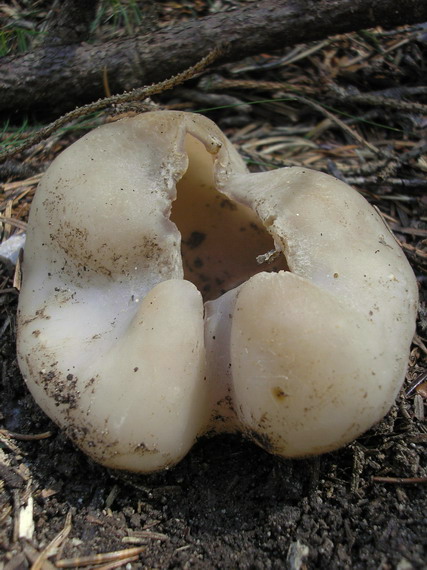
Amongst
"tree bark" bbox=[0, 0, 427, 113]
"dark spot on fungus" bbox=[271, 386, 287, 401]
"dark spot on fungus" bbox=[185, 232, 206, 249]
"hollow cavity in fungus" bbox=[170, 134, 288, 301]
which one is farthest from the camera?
"tree bark" bbox=[0, 0, 427, 113]

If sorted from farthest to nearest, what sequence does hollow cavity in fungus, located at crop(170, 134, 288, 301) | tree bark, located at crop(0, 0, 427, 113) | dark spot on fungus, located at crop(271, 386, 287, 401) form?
tree bark, located at crop(0, 0, 427, 113) → hollow cavity in fungus, located at crop(170, 134, 288, 301) → dark spot on fungus, located at crop(271, 386, 287, 401)

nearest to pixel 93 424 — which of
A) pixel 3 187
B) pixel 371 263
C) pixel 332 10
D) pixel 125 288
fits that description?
pixel 125 288

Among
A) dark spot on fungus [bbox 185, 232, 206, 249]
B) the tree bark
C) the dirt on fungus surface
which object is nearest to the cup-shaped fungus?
the dirt on fungus surface

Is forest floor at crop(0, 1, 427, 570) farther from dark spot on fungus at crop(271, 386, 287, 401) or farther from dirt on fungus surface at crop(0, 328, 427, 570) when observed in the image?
dark spot on fungus at crop(271, 386, 287, 401)

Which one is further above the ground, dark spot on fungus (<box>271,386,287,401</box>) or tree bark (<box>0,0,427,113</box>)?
tree bark (<box>0,0,427,113</box>)

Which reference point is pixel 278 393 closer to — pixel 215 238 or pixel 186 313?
pixel 186 313

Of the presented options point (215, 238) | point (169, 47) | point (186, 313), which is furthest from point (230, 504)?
point (169, 47)

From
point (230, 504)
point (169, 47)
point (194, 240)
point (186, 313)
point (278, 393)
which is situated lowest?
point (230, 504)
